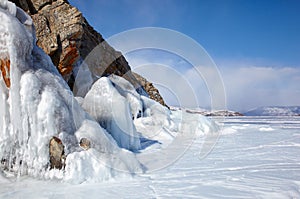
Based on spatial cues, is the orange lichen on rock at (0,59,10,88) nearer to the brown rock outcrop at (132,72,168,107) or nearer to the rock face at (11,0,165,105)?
Result: the rock face at (11,0,165,105)

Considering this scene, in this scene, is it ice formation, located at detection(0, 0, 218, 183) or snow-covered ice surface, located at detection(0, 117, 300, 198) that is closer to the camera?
snow-covered ice surface, located at detection(0, 117, 300, 198)

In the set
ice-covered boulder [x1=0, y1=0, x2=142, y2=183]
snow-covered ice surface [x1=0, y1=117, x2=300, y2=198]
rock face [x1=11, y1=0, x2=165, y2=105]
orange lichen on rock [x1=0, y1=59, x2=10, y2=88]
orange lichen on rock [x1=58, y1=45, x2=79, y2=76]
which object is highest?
rock face [x1=11, y1=0, x2=165, y2=105]

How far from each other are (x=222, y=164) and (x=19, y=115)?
4.12 m

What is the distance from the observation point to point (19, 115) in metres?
4.27

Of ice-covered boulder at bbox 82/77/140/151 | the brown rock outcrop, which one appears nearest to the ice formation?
ice-covered boulder at bbox 82/77/140/151

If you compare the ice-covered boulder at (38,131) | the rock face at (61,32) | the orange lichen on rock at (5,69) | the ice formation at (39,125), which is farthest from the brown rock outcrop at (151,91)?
the orange lichen on rock at (5,69)

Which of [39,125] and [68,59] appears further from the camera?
Result: [68,59]

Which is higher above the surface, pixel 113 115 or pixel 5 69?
pixel 5 69

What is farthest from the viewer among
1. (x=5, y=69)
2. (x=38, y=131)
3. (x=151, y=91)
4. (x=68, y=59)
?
(x=151, y=91)

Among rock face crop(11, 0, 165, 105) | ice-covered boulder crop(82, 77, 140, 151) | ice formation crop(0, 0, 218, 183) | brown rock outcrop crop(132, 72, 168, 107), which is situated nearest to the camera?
ice formation crop(0, 0, 218, 183)

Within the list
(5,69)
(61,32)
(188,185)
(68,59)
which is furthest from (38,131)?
(61,32)

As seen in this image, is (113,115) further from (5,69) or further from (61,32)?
(61,32)

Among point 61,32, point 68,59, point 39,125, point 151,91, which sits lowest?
point 39,125

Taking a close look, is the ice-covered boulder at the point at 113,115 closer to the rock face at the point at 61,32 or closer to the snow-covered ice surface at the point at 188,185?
the snow-covered ice surface at the point at 188,185
